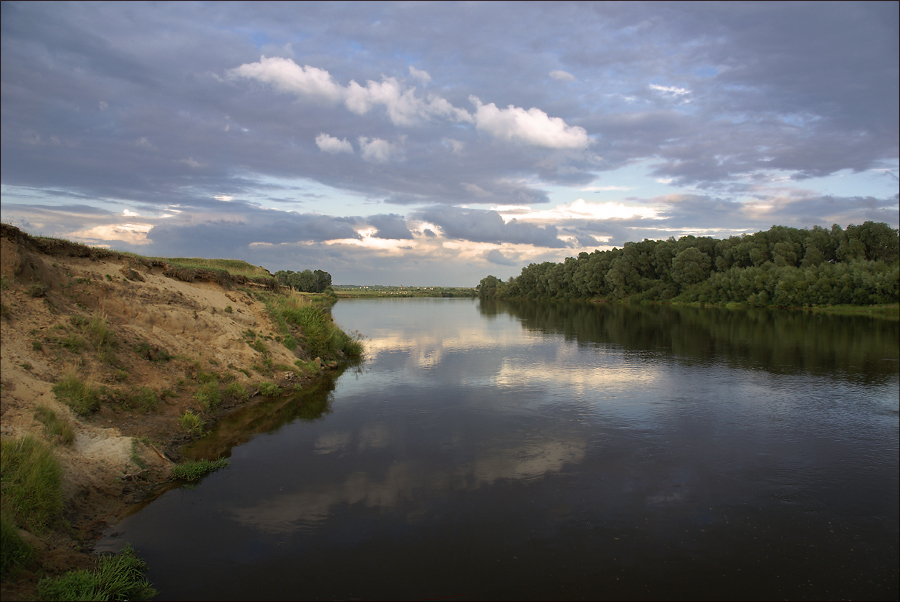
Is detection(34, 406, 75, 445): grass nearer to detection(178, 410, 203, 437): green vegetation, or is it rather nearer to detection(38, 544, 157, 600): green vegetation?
detection(38, 544, 157, 600): green vegetation

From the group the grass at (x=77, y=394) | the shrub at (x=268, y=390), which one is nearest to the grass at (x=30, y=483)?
the grass at (x=77, y=394)

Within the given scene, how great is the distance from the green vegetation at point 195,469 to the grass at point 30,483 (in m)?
2.51

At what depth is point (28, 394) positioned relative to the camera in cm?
1002

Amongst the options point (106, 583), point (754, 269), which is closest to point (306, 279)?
point (754, 269)

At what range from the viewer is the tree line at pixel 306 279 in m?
115

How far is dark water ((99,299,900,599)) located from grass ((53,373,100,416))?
2.93m

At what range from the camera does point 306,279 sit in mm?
124938

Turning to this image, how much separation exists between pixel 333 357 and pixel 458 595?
67.0 feet

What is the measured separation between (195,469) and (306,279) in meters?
118

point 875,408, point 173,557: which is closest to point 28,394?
point 173,557

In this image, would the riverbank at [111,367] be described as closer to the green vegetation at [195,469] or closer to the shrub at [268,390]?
the shrub at [268,390]

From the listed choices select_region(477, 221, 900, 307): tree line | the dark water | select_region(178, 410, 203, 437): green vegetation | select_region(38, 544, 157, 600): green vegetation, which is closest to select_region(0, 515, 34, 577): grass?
select_region(38, 544, 157, 600): green vegetation

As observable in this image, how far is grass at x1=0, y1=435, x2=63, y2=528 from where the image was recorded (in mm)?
7238

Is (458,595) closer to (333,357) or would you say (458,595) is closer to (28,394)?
(28,394)
